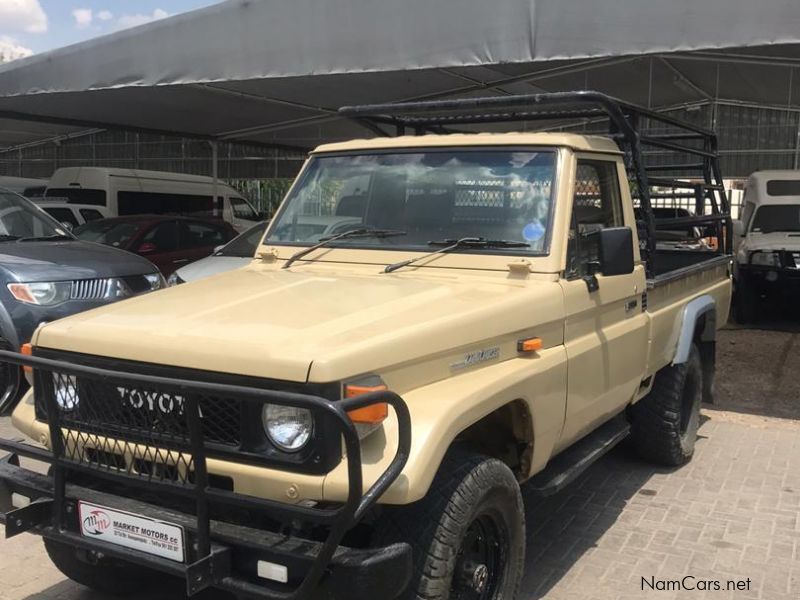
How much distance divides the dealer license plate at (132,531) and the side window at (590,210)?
2.14 m

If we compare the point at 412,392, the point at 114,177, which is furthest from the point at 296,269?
the point at 114,177

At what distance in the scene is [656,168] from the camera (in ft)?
19.2

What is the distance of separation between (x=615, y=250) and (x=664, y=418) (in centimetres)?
193

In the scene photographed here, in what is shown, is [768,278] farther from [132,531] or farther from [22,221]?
[132,531]

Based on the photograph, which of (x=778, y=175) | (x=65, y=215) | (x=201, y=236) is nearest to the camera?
(x=201, y=236)

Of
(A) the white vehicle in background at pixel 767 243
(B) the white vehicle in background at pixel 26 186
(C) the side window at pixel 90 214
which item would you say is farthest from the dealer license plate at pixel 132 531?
(B) the white vehicle in background at pixel 26 186

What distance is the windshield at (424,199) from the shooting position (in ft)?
12.3

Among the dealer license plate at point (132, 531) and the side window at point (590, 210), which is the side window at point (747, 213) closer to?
the side window at point (590, 210)

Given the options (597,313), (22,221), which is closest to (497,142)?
(597,313)

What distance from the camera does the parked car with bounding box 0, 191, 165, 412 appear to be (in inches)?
231

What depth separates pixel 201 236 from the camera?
11.8 metres

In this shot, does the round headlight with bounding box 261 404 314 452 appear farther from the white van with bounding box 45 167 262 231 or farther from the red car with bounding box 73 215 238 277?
the white van with bounding box 45 167 262 231

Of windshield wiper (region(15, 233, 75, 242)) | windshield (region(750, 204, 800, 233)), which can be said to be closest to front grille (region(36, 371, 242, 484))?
windshield wiper (region(15, 233, 75, 242))

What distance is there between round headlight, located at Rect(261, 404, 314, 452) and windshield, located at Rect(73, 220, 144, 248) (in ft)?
28.6
